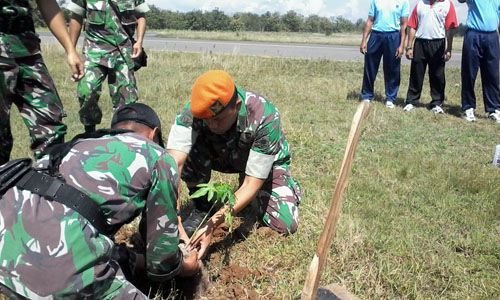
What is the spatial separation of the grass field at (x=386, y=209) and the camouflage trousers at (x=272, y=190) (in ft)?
0.37

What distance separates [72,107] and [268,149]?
4928 millimetres

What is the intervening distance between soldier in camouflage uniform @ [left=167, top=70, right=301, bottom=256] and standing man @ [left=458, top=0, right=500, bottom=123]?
412 centimetres

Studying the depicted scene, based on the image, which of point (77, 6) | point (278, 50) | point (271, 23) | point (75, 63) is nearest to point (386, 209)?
point (75, 63)

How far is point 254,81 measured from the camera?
9320 mm

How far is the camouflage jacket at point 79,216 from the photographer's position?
1.70m

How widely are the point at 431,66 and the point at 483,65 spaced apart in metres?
0.78

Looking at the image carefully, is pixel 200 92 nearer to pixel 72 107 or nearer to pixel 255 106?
pixel 255 106

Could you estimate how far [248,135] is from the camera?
310 cm

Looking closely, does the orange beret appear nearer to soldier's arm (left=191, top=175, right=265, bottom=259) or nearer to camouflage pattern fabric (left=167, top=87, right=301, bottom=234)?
camouflage pattern fabric (left=167, top=87, right=301, bottom=234)

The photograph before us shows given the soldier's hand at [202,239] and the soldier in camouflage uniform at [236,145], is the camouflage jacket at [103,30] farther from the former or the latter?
the soldier's hand at [202,239]

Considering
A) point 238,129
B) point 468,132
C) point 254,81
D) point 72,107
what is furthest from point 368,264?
point 254,81

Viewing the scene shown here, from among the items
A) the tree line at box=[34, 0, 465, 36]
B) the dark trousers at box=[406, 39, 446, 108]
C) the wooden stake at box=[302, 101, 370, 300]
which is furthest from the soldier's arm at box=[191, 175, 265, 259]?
the tree line at box=[34, 0, 465, 36]

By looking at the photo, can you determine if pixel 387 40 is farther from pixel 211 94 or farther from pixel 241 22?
pixel 241 22

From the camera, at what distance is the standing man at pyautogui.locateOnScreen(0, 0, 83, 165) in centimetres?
285
